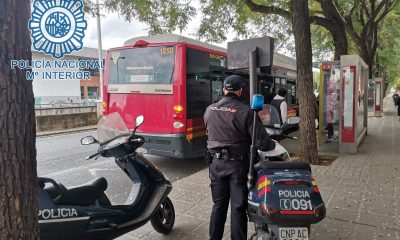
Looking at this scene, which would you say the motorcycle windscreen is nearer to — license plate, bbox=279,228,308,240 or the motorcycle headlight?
the motorcycle headlight

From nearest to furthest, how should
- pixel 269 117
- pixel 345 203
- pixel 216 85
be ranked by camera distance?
pixel 269 117 < pixel 345 203 < pixel 216 85

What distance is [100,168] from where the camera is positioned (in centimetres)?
784

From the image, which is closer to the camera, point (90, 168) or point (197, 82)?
point (197, 82)

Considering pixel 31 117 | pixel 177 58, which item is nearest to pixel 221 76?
pixel 177 58

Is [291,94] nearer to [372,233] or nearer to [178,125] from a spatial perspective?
[178,125]

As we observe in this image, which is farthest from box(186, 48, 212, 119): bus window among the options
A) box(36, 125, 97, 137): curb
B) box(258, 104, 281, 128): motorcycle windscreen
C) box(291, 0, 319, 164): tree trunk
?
box(36, 125, 97, 137): curb

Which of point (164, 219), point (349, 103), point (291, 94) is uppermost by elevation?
point (291, 94)

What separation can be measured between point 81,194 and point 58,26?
3133mm

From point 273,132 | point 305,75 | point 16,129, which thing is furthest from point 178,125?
point 16,129

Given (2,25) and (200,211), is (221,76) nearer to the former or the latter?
(200,211)

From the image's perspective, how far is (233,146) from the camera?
3.22 meters

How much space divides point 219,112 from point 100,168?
5.26 metres

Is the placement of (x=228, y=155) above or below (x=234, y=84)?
below

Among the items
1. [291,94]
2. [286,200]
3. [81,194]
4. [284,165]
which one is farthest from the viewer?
[291,94]
